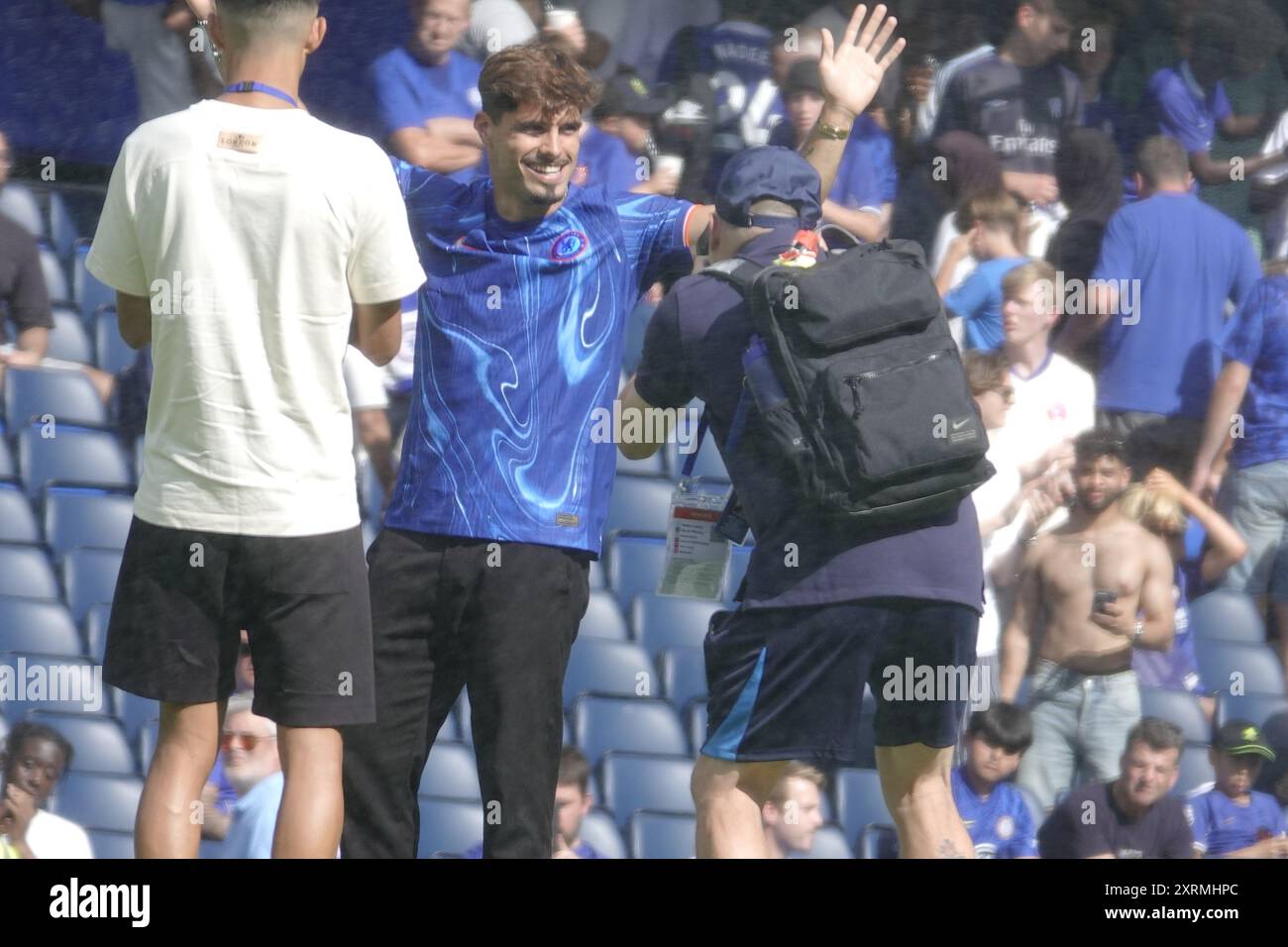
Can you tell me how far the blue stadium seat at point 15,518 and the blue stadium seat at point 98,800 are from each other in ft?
2.09

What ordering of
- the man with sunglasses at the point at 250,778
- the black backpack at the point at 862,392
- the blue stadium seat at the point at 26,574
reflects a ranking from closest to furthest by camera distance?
the black backpack at the point at 862,392 < the man with sunglasses at the point at 250,778 < the blue stadium seat at the point at 26,574

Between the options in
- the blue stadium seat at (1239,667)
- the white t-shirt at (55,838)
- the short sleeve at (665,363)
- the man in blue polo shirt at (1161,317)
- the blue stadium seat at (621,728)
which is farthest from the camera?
the man in blue polo shirt at (1161,317)

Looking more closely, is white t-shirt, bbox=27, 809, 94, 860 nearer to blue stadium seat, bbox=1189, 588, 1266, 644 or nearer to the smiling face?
the smiling face

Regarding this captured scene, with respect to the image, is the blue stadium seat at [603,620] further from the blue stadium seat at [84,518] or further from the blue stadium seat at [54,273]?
the blue stadium seat at [54,273]

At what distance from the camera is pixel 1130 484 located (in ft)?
17.0

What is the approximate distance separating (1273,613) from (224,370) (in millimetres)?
3043

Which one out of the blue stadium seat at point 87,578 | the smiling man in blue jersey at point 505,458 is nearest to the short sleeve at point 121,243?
the smiling man in blue jersey at point 505,458

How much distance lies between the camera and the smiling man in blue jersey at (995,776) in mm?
4770

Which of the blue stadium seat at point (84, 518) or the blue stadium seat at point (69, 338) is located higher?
the blue stadium seat at point (69, 338)

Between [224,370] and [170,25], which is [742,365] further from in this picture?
[170,25]
